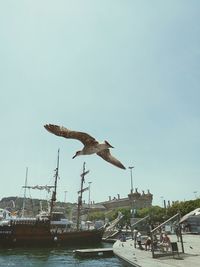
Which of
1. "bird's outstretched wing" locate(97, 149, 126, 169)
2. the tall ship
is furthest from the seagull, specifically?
the tall ship

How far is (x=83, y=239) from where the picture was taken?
1825 inches

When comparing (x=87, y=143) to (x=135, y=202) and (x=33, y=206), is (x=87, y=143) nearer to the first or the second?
(x=33, y=206)

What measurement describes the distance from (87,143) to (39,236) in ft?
138

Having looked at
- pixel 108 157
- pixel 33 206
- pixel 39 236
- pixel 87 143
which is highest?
pixel 33 206

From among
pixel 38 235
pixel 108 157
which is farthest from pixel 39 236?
pixel 108 157

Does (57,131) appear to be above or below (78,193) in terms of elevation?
below

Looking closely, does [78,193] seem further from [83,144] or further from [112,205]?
[112,205]

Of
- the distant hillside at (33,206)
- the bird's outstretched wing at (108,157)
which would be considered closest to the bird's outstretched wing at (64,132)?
the bird's outstretched wing at (108,157)

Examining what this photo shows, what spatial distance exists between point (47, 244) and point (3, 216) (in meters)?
13.2

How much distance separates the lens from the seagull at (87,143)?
6.14 meters

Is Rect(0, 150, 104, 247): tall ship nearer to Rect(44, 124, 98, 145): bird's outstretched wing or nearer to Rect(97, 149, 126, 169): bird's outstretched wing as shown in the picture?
Rect(97, 149, 126, 169): bird's outstretched wing

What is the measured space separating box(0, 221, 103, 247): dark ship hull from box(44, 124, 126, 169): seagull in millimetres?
40706

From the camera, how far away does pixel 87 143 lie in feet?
21.2

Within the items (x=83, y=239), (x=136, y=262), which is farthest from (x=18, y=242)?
(x=136, y=262)
